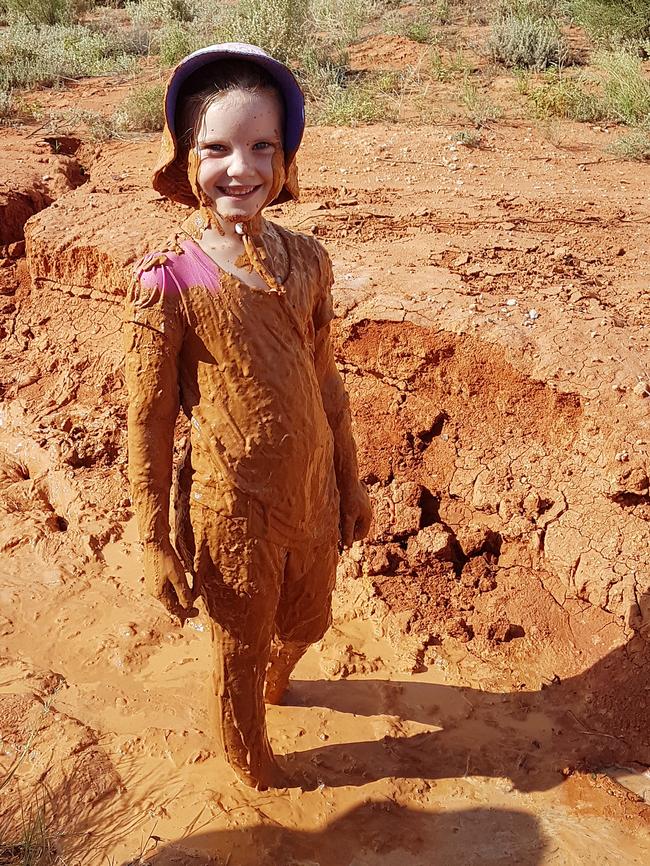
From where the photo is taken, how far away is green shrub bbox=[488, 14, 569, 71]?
30.1 ft

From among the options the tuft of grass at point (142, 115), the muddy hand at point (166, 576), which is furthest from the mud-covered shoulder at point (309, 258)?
the tuft of grass at point (142, 115)

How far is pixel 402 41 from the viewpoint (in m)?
10.5

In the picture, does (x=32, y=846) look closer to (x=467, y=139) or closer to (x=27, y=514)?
(x=27, y=514)

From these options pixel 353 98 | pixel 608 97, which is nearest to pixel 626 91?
pixel 608 97

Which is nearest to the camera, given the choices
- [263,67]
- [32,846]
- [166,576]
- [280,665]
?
[263,67]

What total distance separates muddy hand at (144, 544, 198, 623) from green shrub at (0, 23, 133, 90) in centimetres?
908

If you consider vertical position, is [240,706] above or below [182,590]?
below

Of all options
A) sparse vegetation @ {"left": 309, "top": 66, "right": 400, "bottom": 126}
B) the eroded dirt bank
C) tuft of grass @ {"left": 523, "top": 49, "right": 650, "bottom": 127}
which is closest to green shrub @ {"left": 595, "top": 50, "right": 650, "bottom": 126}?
tuft of grass @ {"left": 523, "top": 49, "right": 650, "bottom": 127}

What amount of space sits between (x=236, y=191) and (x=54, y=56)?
32.7ft

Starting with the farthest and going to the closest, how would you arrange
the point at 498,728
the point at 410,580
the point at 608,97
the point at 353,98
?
the point at 353,98 < the point at 608,97 < the point at 410,580 < the point at 498,728

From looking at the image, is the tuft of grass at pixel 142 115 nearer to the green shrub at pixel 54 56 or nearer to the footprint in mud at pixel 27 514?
the green shrub at pixel 54 56

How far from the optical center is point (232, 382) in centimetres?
203

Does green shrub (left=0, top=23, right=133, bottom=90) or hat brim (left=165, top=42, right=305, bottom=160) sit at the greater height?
hat brim (left=165, top=42, right=305, bottom=160)

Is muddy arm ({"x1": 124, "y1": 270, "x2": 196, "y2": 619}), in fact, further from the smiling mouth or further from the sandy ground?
the sandy ground
